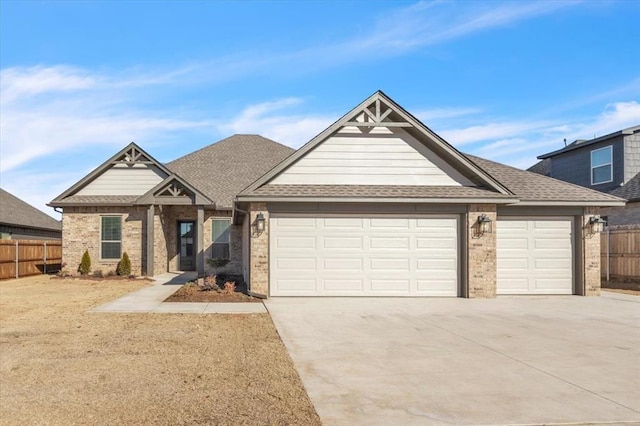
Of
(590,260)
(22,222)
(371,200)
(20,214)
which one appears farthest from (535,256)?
(20,214)

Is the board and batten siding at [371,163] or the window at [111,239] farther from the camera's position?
the window at [111,239]

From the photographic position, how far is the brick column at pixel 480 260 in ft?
45.9

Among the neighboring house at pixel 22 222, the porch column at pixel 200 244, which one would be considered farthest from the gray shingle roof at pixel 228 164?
the neighboring house at pixel 22 222

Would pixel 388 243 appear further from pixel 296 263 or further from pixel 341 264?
pixel 296 263

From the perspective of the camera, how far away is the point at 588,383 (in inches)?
231

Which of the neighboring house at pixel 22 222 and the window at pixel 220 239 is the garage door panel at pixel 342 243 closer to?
the window at pixel 220 239

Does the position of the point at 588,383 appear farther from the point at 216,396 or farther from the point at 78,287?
the point at 78,287

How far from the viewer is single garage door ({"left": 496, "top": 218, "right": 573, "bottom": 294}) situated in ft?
48.2

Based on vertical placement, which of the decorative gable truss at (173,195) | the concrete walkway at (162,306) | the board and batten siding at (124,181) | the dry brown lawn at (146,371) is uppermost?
the board and batten siding at (124,181)

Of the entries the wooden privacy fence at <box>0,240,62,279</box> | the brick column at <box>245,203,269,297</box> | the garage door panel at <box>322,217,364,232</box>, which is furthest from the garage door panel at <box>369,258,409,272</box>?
the wooden privacy fence at <box>0,240,62,279</box>

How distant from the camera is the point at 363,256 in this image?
14039 mm

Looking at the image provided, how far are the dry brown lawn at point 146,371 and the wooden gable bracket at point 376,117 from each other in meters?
6.71

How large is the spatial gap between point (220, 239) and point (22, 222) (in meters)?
15.2

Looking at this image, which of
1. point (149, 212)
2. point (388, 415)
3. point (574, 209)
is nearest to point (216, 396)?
point (388, 415)
